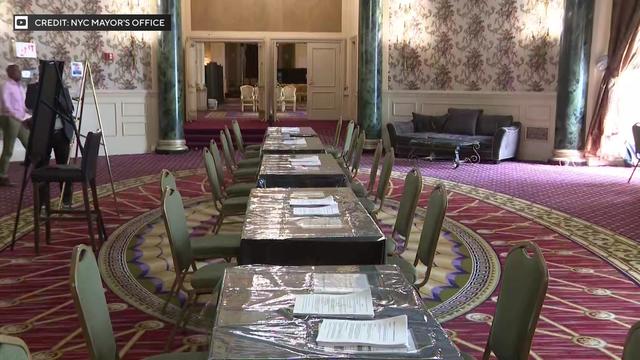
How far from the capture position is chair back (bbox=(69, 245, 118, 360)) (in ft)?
6.52

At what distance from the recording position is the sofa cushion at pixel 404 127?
460 inches

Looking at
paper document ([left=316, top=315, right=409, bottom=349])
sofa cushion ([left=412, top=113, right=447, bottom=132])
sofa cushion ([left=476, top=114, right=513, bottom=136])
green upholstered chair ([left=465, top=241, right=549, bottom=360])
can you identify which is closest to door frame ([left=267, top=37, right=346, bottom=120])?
sofa cushion ([left=412, top=113, right=447, bottom=132])

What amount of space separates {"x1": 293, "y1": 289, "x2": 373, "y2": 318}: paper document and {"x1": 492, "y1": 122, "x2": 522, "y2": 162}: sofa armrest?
8942 mm

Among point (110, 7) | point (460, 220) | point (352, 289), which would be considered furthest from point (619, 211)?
point (110, 7)

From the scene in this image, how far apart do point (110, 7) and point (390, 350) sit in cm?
1066

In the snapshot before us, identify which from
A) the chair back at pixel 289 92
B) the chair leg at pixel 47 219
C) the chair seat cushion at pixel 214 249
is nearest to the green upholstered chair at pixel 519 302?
the chair seat cushion at pixel 214 249

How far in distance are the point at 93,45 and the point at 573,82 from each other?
8.15 metres

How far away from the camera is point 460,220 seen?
6.65m

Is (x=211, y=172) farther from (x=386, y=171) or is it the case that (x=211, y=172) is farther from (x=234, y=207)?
(x=386, y=171)

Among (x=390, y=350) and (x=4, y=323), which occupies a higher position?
(x=390, y=350)

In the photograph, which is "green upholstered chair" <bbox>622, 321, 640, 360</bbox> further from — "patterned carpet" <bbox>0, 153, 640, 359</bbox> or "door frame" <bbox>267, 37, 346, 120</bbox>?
"door frame" <bbox>267, 37, 346, 120</bbox>

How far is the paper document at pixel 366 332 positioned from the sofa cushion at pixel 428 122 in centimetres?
1013

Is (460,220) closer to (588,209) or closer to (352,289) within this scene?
(588,209)

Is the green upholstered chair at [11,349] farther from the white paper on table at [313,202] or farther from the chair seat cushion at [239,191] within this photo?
the chair seat cushion at [239,191]
